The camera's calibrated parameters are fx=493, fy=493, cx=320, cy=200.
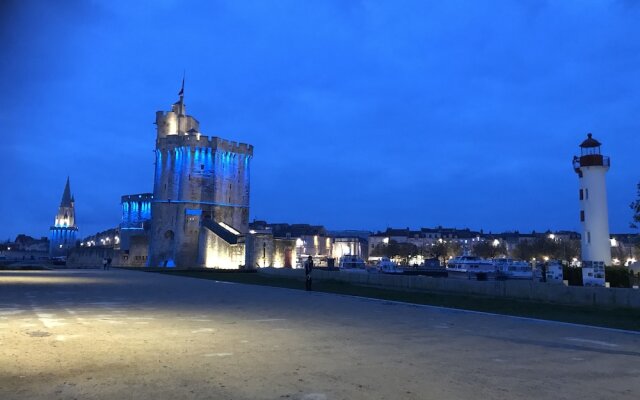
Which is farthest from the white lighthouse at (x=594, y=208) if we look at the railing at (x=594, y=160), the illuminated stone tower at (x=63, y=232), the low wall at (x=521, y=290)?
the illuminated stone tower at (x=63, y=232)

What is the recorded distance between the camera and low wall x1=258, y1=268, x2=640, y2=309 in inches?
654

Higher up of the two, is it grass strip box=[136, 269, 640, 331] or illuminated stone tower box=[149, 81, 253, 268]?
illuminated stone tower box=[149, 81, 253, 268]

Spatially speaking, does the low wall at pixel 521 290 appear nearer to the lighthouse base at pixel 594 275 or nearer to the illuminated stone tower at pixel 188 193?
the lighthouse base at pixel 594 275

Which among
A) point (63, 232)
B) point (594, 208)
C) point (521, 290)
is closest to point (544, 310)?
point (521, 290)

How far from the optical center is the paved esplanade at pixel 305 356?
6250mm

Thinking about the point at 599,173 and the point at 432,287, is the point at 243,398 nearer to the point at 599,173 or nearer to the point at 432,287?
the point at 432,287

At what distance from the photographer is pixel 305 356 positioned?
8.38 meters

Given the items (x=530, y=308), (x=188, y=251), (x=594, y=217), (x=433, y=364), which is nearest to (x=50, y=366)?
(x=433, y=364)

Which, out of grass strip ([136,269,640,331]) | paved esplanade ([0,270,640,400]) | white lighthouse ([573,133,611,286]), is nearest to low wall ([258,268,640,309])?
grass strip ([136,269,640,331])

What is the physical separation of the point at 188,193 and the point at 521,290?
183 ft

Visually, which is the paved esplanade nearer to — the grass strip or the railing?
the grass strip

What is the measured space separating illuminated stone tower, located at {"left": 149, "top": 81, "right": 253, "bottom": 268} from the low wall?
43.3 metres

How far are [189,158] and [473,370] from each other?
65773mm

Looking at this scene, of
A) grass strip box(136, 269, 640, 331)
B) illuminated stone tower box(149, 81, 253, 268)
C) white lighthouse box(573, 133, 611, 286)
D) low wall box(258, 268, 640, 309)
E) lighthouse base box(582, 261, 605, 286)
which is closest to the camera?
grass strip box(136, 269, 640, 331)
